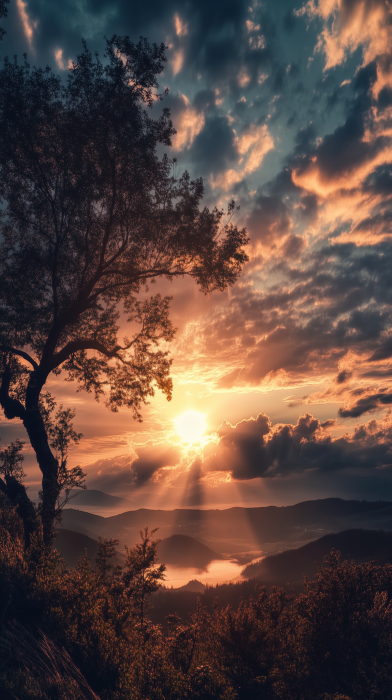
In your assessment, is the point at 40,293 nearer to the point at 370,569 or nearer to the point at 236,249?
the point at 236,249

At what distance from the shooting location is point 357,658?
978 cm

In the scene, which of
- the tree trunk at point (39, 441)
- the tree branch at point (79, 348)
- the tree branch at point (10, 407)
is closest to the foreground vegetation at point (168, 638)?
the tree trunk at point (39, 441)

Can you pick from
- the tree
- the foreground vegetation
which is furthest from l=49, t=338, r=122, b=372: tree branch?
the foreground vegetation

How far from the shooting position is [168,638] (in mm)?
8617

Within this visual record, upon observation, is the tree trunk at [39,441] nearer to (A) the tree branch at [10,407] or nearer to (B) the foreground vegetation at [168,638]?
(A) the tree branch at [10,407]

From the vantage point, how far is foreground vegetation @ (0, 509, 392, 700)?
6203mm

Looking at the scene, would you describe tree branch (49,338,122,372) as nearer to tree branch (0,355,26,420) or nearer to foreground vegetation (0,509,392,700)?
tree branch (0,355,26,420)

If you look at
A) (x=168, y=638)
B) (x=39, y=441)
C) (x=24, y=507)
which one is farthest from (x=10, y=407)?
(x=168, y=638)

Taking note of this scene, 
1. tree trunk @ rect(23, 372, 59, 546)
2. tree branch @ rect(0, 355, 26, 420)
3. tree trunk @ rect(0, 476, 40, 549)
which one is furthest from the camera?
tree branch @ rect(0, 355, 26, 420)

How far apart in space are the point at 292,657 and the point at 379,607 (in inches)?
128

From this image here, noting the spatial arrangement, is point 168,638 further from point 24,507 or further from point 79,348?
point 79,348

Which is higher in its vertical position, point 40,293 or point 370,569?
point 40,293

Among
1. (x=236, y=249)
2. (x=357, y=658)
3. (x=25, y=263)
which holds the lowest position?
(x=357, y=658)

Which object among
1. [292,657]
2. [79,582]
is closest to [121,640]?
[79,582]
